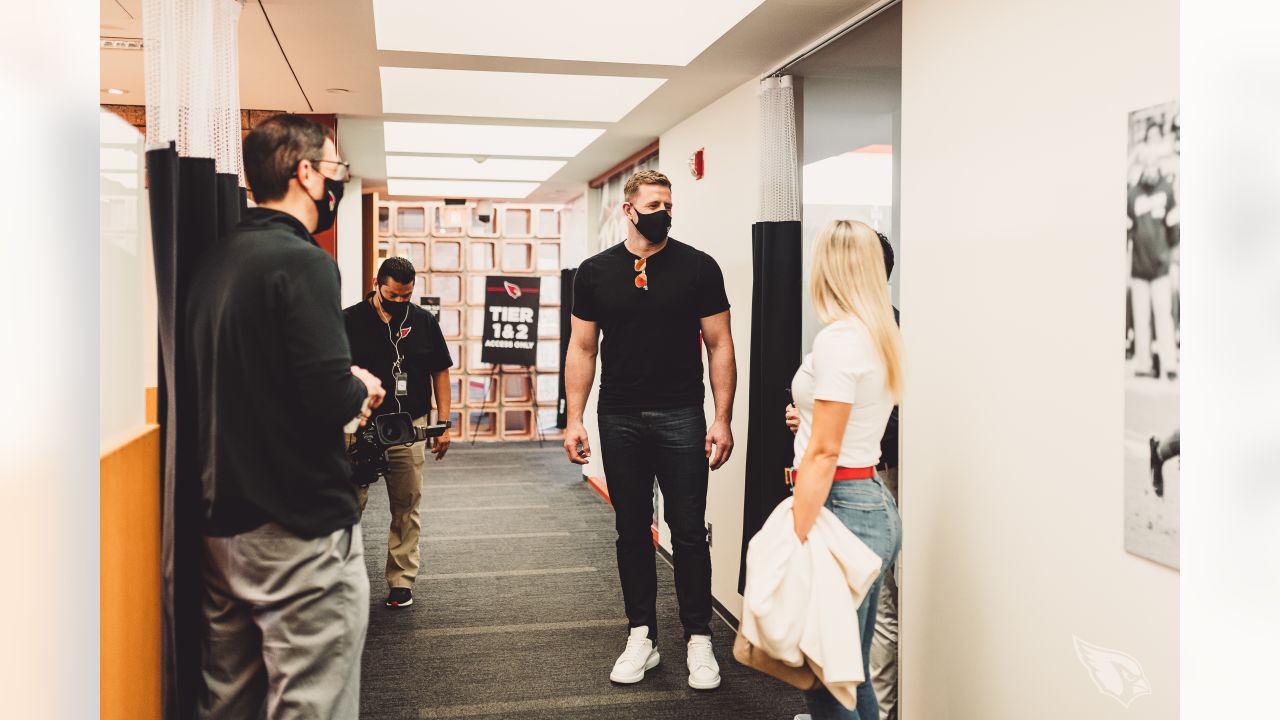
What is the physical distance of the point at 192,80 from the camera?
188 centimetres

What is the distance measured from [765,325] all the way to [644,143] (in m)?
2.42

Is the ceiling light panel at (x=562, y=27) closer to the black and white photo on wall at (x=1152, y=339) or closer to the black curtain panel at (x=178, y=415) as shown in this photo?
the black curtain panel at (x=178, y=415)

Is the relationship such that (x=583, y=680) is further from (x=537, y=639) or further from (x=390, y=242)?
(x=390, y=242)

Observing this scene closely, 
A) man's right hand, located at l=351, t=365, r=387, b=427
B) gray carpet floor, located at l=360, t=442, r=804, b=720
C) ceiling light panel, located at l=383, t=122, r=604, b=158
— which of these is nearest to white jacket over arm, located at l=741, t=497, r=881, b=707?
man's right hand, located at l=351, t=365, r=387, b=427

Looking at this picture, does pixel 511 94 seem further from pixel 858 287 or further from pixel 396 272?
pixel 858 287

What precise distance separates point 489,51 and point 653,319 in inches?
48.1

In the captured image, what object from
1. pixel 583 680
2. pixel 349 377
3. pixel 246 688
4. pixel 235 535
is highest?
pixel 349 377

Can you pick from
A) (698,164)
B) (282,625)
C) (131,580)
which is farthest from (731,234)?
(131,580)

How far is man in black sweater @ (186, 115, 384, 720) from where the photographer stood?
5.46ft

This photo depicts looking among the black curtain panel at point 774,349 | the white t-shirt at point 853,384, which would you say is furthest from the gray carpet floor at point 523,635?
the white t-shirt at point 853,384

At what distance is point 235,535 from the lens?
5.60 feet

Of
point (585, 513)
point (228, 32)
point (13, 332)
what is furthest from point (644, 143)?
point (13, 332)

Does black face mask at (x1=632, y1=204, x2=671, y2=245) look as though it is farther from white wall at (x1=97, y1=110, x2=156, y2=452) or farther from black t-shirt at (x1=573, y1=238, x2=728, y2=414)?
white wall at (x1=97, y1=110, x2=156, y2=452)

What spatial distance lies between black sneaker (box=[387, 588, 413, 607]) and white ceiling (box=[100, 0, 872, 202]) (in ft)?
7.21
